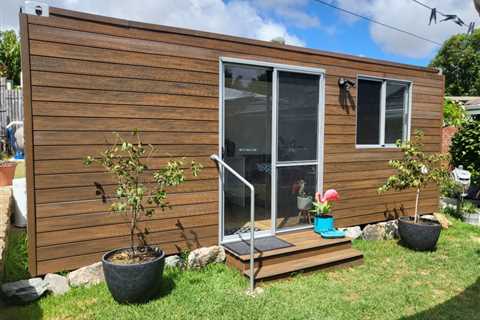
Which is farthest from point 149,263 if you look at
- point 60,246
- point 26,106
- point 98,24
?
point 98,24

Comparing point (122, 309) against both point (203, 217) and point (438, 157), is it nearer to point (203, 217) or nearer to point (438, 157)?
point (203, 217)

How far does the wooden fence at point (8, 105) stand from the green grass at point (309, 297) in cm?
588

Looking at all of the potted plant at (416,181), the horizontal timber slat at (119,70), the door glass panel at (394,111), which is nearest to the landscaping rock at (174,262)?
the horizontal timber slat at (119,70)

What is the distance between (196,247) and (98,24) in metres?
2.39

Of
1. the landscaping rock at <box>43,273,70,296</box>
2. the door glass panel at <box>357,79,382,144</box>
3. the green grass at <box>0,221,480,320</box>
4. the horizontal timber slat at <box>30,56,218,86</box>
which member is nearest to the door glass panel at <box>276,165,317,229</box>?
the green grass at <box>0,221,480,320</box>

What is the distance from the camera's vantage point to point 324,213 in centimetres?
426

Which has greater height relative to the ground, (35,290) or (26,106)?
(26,106)

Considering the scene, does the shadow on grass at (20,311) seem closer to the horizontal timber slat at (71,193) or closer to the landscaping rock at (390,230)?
the horizontal timber slat at (71,193)

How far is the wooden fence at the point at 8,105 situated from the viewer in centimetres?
723

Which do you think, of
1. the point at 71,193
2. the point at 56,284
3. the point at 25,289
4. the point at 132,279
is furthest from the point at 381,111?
the point at 25,289

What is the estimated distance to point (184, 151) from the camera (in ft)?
11.6

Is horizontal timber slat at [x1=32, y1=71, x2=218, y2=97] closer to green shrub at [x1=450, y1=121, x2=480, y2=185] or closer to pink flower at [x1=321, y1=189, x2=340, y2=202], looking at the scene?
pink flower at [x1=321, y1=189, x2=340, y2=202]

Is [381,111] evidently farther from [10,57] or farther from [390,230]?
[10,57]

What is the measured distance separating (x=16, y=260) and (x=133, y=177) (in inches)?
52.2
